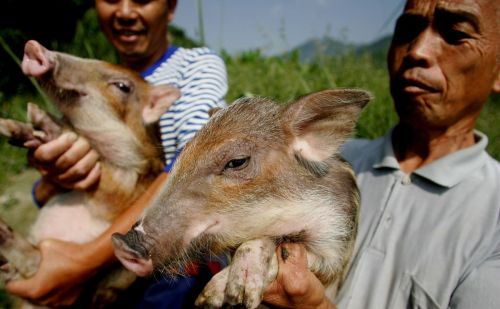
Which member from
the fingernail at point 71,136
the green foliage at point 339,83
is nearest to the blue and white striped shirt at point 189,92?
the fingernail at point 71,136

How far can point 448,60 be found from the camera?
217cm

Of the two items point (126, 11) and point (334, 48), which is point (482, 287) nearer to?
point (126, 11)

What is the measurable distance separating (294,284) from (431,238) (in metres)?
0.75

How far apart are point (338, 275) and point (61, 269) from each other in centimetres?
136

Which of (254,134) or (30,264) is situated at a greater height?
(254,134)

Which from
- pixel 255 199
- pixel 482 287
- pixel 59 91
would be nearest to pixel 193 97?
pixel 59 91

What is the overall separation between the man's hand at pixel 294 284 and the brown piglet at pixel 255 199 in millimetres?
48

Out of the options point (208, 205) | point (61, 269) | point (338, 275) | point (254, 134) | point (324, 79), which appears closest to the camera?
point (208, 205)

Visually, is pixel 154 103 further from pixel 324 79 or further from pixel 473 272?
pixel 324 79

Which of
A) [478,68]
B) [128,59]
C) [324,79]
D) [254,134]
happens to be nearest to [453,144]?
[478,68]

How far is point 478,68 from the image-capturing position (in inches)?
85.6

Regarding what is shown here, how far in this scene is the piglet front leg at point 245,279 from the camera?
5.07ft

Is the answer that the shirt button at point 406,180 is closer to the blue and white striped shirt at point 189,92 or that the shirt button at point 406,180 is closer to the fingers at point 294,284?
the fingers at point 294,284

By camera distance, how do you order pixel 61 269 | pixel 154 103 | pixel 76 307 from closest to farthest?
1. pixel 61 269
2. pixel 76 307
3. pixel 154 103
